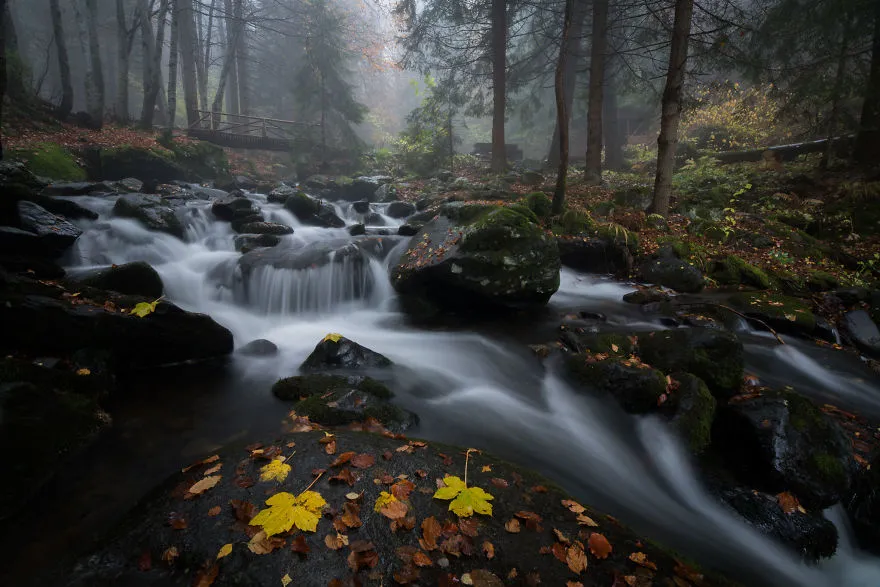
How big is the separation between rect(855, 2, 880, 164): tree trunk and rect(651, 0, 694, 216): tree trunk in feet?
16.1

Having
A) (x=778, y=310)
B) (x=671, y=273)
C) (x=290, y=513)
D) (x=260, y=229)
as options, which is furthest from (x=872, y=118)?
(x=260, y=229)

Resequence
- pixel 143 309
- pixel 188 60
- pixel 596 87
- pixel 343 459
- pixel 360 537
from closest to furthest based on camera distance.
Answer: pixel 360 537 < pixel 343 459 < pixel 143 309 < pixel 596 87 < pixel 188 60

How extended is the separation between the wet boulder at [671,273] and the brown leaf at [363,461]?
297 inches

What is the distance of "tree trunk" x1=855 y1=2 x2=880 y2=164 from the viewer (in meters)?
10.5

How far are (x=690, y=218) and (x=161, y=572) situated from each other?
494 inches

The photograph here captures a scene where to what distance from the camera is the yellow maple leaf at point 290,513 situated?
2473mm

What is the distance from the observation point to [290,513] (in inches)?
101

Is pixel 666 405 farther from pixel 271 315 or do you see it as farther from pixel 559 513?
pixel 271 315

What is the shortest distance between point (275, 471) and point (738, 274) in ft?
30.5

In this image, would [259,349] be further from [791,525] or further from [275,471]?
[791,525]

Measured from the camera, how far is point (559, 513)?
2.90 meters

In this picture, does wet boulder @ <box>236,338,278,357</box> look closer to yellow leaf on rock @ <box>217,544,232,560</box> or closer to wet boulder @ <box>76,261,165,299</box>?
wet boulder @ <box>76,261,165,299</box>

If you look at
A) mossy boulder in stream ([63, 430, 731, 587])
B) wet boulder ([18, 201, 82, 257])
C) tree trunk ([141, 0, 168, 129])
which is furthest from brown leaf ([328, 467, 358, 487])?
tree trunk ([141, 0, 168, 129])

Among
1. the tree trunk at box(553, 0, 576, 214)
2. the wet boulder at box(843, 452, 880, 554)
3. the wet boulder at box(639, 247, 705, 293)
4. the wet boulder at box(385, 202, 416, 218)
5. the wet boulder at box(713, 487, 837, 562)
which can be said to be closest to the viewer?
the wet boulder at box(713, 487, 837, 562)
